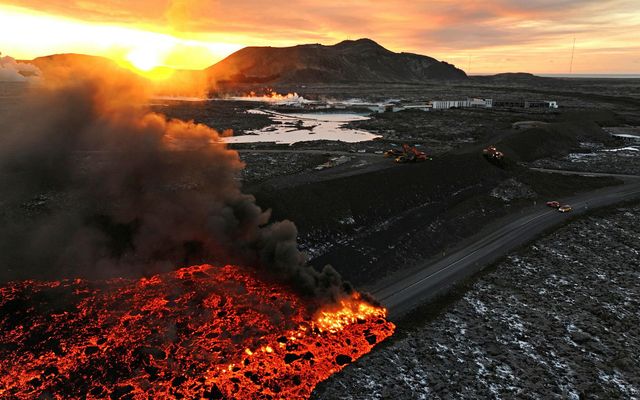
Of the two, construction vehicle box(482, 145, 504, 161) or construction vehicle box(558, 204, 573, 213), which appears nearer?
construction vehicle box(558, 204, 573, 213)

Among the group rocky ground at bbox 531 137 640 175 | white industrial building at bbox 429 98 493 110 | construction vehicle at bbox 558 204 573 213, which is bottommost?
construction vehicle at bbox 558 204 573 213

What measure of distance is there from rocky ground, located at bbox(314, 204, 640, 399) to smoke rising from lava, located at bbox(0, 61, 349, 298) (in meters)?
8.60

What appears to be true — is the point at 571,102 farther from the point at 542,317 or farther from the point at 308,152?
the point at 542,317

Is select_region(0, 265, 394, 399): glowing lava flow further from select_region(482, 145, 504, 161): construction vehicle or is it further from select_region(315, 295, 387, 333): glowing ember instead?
select_region(482, 145, 504, 161): construction vehicle

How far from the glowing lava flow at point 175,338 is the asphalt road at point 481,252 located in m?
4.44

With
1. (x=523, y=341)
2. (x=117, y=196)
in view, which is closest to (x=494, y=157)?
(x=523, y=341)

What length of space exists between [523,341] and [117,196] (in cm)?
4426

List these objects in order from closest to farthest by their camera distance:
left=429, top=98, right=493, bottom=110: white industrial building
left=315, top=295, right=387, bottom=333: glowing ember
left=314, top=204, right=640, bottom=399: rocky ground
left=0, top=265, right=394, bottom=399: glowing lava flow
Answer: left=0, top=265, right=394, bottom=399: glowing lava flow
left=314, top=204, right=640, bottom=399: rocky ground
left=315, top=295, right=387, bottom=333: glowing ember
left=429, top=98, right=493, bottom=110: white industrial building

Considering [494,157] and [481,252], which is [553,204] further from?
[481,252]

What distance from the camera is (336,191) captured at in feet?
189

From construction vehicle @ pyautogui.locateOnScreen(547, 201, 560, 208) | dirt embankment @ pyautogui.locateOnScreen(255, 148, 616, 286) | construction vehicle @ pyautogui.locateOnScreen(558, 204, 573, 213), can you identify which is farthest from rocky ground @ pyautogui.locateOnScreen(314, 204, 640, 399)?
construction vehicle @ pyautogui.locateOnScreen(547, 201, 560, 208)

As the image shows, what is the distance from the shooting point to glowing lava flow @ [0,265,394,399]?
25.9 meters

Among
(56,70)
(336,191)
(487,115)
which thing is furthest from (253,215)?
(487,115)

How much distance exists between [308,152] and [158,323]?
5923 cm
